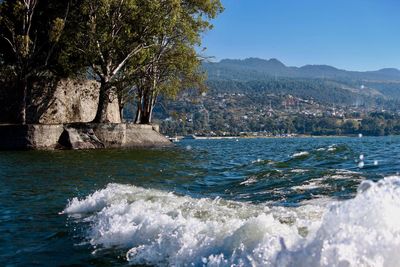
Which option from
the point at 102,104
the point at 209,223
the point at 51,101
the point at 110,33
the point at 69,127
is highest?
the point at 110,33

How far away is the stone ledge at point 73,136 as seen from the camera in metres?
32.1

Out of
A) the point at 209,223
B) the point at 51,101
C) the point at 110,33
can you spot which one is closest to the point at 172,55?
the point at 110,33

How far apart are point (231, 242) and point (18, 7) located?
101 ft

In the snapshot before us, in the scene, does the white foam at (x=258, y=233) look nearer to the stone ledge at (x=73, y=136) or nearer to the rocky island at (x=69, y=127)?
the stone ledge at (x=73, y=136)

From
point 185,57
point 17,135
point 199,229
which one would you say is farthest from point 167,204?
point 185,57

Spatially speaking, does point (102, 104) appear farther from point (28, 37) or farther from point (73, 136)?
point (28, 37)

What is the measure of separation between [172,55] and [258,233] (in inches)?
1430

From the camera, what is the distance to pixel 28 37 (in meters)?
31.9

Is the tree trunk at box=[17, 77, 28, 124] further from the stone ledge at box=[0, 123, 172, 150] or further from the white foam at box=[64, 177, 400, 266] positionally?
the white foam at box=[64, 177, 400, 266]

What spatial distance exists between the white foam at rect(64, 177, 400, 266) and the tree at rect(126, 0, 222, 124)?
2906 centimetres

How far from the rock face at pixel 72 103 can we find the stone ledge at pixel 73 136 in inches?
142

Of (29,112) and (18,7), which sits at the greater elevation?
(18,7)

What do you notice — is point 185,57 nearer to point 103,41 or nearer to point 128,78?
point 128,78

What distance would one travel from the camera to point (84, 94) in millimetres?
41500
